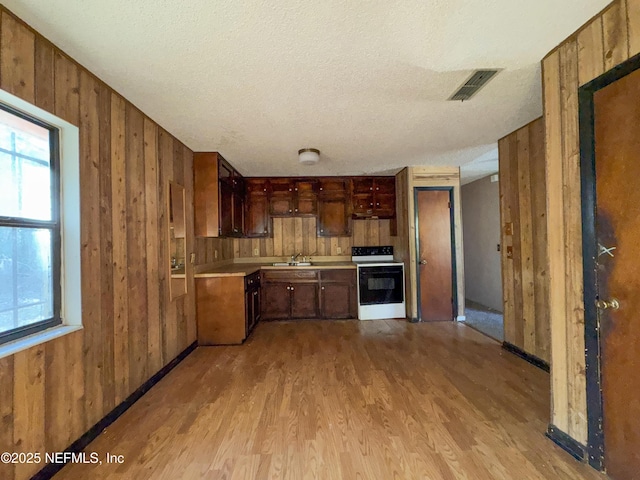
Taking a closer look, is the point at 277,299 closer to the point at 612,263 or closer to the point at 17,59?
the point at 17,59

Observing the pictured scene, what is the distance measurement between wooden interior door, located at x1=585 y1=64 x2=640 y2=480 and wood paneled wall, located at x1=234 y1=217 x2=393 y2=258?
358 centimetres

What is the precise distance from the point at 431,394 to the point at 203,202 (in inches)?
125

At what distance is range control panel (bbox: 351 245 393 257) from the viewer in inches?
194

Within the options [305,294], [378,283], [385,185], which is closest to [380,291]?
[378,283]

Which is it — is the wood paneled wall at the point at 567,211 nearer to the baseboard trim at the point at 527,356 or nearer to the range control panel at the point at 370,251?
the baseboard trim at the point at 527,356

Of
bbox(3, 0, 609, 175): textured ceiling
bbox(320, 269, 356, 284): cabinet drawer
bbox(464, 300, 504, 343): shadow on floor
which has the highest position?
bbox(3, 0, 609, 175): textured ceiling

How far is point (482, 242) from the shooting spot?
5.20m

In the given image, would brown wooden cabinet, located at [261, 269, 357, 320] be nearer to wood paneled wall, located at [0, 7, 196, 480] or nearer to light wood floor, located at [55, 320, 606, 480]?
light wood floor, located at [55, 320, 606, 480]

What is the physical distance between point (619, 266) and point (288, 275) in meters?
A: 3.67

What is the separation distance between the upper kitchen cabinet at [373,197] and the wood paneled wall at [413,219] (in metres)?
0.38

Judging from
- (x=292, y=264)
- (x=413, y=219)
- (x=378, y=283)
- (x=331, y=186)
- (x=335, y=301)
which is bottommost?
(x=335, y=301)

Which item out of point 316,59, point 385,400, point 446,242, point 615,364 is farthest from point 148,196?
point 446,242

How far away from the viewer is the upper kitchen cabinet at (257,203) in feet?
15.5

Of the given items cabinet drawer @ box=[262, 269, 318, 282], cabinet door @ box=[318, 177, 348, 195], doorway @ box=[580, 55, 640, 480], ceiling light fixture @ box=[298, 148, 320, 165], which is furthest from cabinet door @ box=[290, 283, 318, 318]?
doorway @ box=[580, 55, 640, 480]
